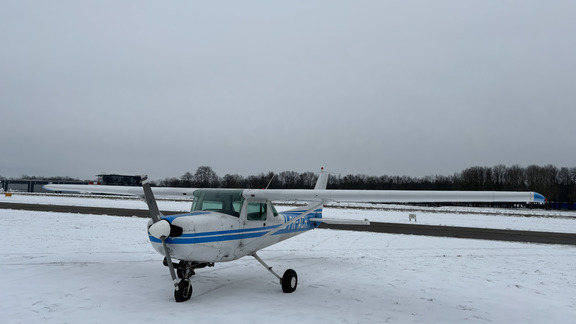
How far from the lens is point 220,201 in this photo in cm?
761

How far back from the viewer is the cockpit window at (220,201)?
7547mm

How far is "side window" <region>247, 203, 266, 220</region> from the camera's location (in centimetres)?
795

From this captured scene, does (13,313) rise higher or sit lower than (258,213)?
lower

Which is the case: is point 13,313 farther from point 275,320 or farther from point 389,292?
point 389,292

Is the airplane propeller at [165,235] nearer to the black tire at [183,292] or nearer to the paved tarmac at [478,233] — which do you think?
the black tire at [183,292]

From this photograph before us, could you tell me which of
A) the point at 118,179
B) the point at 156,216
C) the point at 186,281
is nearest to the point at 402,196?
the point at 186,281

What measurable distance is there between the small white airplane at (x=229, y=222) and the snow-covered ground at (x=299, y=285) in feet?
2.24

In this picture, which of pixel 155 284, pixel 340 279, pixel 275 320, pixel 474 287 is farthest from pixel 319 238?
pixel 275 320

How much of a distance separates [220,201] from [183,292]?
1908 mm

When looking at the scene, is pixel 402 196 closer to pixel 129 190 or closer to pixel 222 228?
pixel 222 228

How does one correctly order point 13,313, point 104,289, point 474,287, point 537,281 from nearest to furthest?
1. point 13,313
2. point 104,289
3. point 474,287
4. point 537,281

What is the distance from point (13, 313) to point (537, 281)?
1095 centimetres

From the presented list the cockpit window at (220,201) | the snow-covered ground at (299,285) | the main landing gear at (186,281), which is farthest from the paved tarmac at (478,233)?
the cockpit window at (220,201)

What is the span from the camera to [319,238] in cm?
1588
